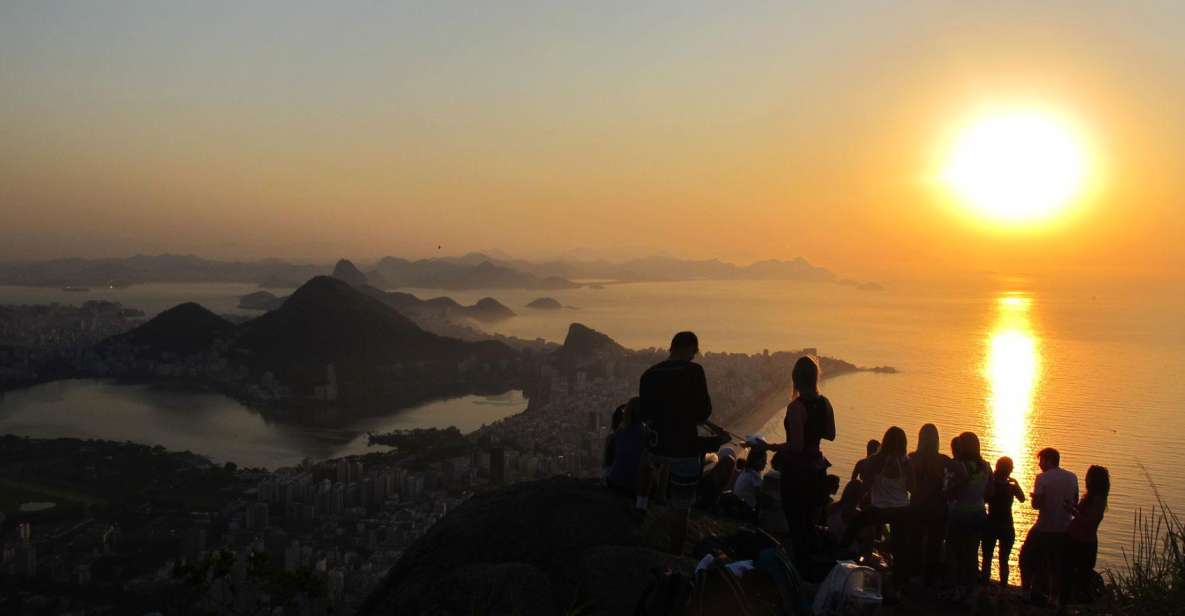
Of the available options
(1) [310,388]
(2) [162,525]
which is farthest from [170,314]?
(2) [162,525]

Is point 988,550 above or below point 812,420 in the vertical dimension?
below

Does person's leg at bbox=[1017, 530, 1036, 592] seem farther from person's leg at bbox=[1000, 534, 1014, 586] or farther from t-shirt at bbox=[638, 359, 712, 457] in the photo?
t-shirt at bbox=[638, 359, 712, 457]

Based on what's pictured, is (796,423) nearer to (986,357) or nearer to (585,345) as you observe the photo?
(585,345)

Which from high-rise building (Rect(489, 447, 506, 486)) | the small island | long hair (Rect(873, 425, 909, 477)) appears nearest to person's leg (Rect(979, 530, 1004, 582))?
long hair (Rect(873, 425, 909, 477))

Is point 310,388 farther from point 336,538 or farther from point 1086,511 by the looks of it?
point 1086,511

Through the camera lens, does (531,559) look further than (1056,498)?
No

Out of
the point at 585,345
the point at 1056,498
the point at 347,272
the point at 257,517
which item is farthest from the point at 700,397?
the point at 347,272

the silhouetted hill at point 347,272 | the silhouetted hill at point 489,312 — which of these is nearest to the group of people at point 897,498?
the silhouetted hill at point 489,312
